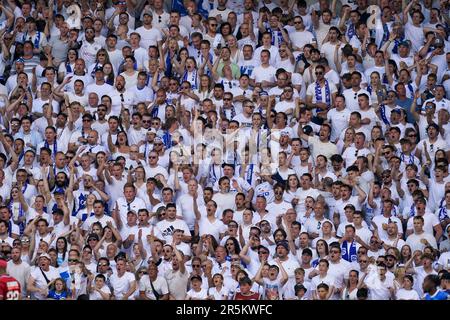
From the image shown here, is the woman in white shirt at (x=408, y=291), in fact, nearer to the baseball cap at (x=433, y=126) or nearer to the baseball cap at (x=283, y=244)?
the baseball cap at (x=283, y=244)

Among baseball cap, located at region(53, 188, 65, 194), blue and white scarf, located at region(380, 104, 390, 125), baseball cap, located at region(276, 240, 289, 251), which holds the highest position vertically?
blue and white scarf, located at region(380, 104, 390, 125)

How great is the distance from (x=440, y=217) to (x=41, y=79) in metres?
6.24

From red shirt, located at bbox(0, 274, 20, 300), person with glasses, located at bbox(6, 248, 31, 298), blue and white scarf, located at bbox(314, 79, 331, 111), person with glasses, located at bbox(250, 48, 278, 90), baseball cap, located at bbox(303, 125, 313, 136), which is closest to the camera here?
red shirt, located at bbox(0, 274, 20, 300)

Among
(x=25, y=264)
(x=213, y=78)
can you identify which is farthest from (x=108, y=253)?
(x=213, y=78)

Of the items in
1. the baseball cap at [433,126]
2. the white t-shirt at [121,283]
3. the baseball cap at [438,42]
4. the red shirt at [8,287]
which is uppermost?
the baseball cap at [438,42]

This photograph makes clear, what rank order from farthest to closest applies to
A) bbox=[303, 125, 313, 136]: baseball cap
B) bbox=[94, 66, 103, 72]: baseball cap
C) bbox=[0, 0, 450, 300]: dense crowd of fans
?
1. bbox=[94, 66, 103, 72]: baseball cap
2. bbox=[303, 125, 313, 136]: baseball cap
3. bbox=[0, 0, 450, 300]: dense crowd of fans

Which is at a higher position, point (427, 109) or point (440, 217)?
point (427, 109)

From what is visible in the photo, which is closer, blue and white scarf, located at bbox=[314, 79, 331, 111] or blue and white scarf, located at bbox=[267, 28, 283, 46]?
blue and white scarf, located at bbox=[314, 79, 331, 111]

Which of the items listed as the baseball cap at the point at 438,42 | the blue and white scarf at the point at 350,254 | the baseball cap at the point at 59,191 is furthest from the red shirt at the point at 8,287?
the baseball cap at the point at 438,42

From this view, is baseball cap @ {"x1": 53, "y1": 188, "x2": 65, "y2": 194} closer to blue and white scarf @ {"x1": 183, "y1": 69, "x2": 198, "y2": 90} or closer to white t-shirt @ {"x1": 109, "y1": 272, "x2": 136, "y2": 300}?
white t-shirt @ {"x1": 109, "y1": 272, "x2": 136, "y2": 300}

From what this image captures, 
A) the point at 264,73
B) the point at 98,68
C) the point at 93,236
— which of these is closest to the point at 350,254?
the point at 93,236

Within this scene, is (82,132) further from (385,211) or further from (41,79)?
(385,211)

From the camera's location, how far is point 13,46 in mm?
26406

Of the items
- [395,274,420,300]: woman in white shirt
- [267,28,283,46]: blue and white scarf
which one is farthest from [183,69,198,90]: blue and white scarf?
[395,274,420,300]: woman in white shirt
